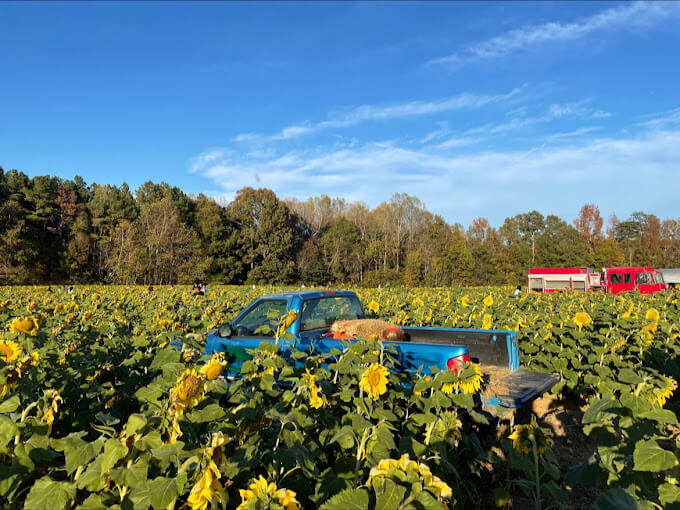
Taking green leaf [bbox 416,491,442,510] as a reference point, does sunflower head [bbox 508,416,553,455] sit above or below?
below

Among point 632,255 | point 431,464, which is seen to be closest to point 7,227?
point 431,464

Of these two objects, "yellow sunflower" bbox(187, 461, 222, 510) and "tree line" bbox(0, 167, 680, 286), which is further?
"tree line" bbox(0, 167, 680, 286)

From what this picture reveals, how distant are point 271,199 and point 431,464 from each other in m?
54.6

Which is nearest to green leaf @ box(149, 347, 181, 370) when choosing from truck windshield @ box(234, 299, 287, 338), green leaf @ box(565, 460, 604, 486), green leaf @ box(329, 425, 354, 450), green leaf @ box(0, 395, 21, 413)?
green leaf @ box(0, 395, 21, 413)

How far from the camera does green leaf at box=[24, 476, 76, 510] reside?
52.5 inches

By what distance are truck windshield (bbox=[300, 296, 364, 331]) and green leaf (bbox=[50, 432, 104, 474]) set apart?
3518 mm

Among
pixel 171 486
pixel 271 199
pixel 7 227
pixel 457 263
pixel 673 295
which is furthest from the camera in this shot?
pixel 271 199

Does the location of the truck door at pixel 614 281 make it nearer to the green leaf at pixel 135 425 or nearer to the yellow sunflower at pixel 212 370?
the yellow sunflower at pixel 212 370

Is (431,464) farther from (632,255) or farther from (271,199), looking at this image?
(632,255)

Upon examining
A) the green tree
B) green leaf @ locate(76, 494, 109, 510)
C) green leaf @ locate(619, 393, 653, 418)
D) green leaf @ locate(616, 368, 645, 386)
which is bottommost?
green leaf @ locate(76, 494, 109, 510)

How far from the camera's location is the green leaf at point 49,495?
1333 millimetres

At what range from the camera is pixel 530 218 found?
63.1 m

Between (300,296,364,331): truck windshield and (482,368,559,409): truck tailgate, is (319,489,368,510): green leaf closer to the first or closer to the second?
→ (482,368,559,409): truck tailgate

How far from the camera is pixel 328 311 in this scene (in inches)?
218
